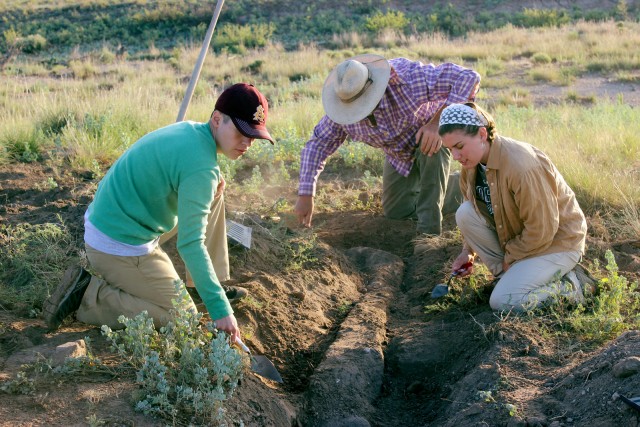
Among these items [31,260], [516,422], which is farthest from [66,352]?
[516,422]

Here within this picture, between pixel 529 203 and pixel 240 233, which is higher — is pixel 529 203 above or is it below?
above

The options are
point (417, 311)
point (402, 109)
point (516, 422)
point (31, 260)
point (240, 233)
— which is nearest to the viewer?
point (516, 422)

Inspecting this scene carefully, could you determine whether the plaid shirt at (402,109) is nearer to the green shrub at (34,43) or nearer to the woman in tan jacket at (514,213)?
the woman in tan jacket at (514,213)

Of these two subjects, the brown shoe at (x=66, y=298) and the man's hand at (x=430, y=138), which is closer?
the brown shoe at (x=66, y=298)

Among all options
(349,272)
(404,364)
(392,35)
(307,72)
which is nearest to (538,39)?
(392,35)

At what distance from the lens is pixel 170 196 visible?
4.31 meters

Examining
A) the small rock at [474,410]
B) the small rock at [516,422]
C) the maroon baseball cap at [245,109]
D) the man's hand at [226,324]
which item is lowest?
the small rock at [474,410]

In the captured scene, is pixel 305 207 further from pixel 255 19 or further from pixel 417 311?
pixel 255 19

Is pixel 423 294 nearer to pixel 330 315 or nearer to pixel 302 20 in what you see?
pixel 330 315

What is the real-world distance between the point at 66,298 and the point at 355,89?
2.70 meters

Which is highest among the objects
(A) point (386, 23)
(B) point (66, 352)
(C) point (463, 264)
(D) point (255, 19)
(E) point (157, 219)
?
(E) point (157, 219)

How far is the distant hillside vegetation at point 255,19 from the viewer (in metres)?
24.4

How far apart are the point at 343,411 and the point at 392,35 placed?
19050 mm

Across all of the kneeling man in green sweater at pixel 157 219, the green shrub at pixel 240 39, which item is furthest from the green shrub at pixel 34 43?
the kneeling man in green sweater at pixel 157 219
